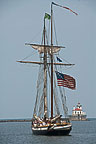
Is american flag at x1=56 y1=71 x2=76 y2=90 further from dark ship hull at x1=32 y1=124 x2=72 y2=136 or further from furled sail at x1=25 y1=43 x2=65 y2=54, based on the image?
furled sail at x1=25 y1=43 x2=65 y2=54

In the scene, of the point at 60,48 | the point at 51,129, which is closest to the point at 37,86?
the point at 60,48

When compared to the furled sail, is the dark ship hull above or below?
below

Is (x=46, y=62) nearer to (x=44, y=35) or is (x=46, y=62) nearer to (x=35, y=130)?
(x=44, y=35)

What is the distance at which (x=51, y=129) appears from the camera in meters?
78.4

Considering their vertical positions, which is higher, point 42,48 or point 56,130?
point 42,48

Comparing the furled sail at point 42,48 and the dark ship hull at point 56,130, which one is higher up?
the furled sail at point 42,48

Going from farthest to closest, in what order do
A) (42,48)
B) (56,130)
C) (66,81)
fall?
(42,48) < (66,81) < (56,130)

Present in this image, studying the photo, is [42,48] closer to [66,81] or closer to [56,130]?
[66,81]

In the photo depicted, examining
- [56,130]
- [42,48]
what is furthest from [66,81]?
[42,48]

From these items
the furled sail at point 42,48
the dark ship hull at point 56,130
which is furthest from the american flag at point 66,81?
the furled sail at point 42,48

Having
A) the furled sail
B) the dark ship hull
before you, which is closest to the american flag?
the dark ship hull

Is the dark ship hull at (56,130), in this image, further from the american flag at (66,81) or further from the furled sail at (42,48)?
the furled sail at (42,48)

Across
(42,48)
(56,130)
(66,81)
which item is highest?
(42,48)

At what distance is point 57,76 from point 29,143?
1344 cm
